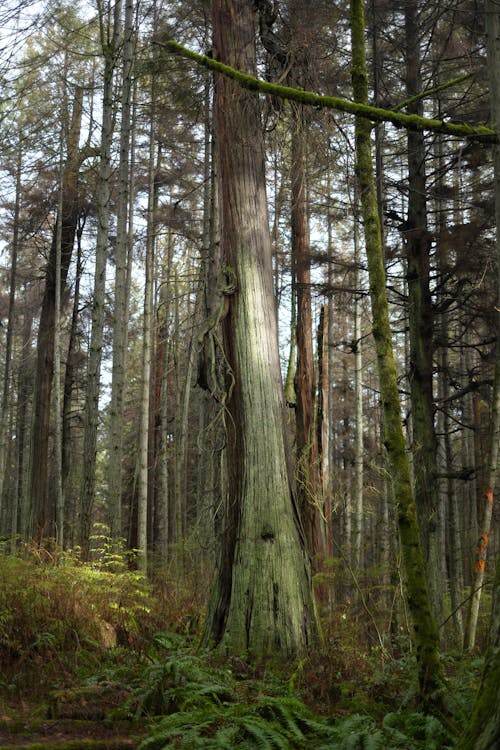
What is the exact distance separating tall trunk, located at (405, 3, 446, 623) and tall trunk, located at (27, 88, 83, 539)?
8.36 m

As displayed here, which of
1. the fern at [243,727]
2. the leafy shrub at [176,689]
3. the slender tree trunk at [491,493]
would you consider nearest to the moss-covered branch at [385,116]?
the slender tree trunk at [491,493]

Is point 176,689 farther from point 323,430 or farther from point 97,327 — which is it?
point 97,327

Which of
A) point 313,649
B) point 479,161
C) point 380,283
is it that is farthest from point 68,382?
point 380,283

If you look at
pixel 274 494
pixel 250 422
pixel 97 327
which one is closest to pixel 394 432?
pixel 274 494

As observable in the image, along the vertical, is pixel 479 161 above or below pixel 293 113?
above

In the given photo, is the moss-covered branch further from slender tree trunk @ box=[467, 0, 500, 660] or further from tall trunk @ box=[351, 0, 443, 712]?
slender tree trunk @ box=[467, 0, 500, 660]

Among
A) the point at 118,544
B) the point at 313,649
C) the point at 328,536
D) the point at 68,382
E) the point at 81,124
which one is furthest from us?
the point at 68,382

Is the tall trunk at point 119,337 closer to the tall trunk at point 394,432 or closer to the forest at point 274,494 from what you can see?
the forest at point 274,494

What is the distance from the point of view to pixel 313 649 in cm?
584

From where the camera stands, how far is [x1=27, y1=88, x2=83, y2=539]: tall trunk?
632 inches

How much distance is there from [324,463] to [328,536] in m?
1.15

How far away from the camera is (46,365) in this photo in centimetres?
1702

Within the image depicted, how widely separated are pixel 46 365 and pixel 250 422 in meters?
11.7

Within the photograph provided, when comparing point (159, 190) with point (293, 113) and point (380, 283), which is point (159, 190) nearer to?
point (293, 113)
